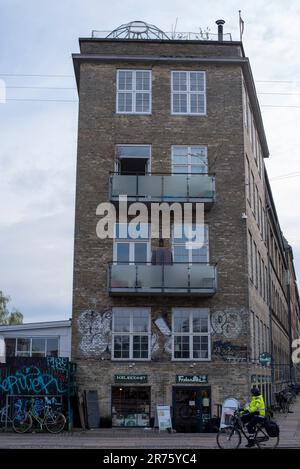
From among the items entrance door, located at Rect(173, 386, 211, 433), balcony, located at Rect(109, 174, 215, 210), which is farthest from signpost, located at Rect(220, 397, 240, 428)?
balcony, located at Rect(109, 174, 215, 210)

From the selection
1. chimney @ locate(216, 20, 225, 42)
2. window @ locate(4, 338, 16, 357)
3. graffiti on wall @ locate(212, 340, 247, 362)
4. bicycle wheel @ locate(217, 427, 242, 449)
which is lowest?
bicycle wheel @ locate(217, 427, 242, 449)

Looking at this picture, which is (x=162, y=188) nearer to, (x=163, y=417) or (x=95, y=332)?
(x=95, y=332)

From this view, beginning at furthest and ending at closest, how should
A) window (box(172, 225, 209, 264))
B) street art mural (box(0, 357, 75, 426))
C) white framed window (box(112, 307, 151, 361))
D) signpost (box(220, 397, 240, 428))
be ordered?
1. window (box(172, 225, 209, 264))
2. white framed window (box(112, 307, 151, 361))
3. street art mural (box(0, 357, 75, 426))
4. signpost (box(220, 397, 240, 428))

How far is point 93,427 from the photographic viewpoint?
24.5 meters

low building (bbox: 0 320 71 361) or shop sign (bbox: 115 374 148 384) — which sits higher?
low building (bbox: 0 320 71 361)

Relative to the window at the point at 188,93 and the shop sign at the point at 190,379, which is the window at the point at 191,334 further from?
the window at the point at 188,93

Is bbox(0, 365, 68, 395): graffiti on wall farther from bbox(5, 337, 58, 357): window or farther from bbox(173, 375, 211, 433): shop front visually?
bbox(5, 337, 58, 357): window

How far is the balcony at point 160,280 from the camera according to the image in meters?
25.3

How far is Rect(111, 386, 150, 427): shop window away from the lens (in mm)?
25078

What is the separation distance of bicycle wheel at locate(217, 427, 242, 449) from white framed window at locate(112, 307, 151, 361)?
653 cm

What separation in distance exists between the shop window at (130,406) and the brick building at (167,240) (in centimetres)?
4

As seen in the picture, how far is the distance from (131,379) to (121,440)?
4615 millimetres

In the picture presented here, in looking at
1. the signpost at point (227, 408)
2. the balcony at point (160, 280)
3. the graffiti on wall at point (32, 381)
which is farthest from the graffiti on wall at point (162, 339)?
the graffiti on wall at point (32, 381)

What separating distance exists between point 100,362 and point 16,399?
3.42 m
